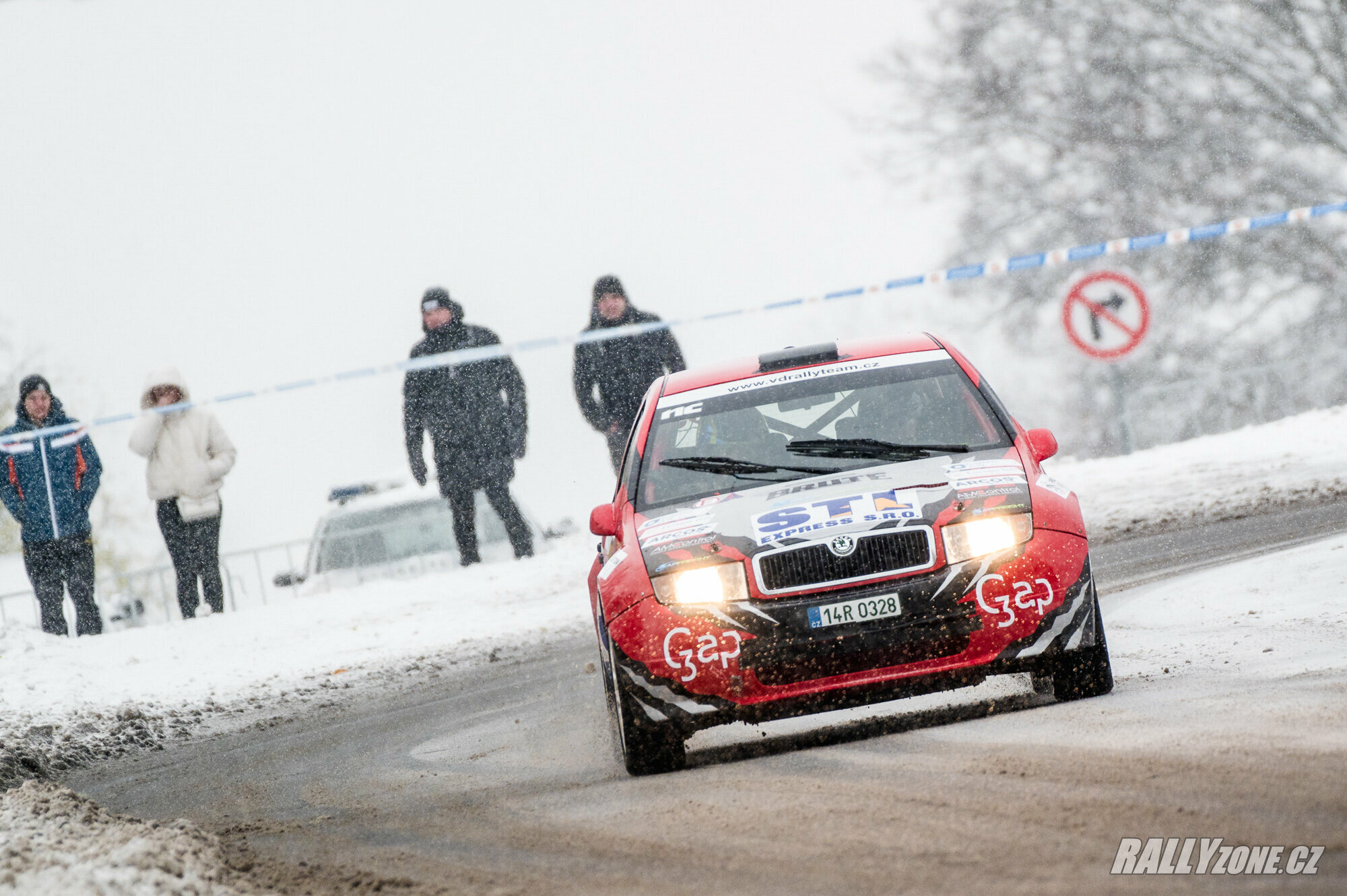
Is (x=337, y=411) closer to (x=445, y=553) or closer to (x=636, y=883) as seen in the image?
(x=445, y=553)

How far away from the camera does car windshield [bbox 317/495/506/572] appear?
16.2 metres

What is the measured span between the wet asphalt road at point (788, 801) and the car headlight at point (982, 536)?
1.98ft

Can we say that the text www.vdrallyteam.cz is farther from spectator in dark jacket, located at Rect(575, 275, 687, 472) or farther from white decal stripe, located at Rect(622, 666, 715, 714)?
spectator in dark jacket, located at Rect(575, 275, 687, 472)

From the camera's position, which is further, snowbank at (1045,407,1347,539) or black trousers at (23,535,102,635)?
black trousers at (23,535,102,635)

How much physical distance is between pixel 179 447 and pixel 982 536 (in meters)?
10.4

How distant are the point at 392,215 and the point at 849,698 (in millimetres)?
54262

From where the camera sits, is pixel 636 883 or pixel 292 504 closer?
pixel 636 883

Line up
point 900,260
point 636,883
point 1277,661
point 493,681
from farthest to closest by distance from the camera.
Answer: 1. point 900,260
2. point 493,681
3. point 1277,661
4. point 636,883

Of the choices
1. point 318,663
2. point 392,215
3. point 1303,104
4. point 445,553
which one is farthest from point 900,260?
point 318,663

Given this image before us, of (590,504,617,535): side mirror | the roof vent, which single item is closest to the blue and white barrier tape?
the roof vent

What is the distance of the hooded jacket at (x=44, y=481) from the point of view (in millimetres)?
14328

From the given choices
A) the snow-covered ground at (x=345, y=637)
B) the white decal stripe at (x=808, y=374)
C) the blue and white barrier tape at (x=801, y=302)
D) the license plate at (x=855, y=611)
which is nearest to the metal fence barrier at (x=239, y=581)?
the blue and white barrier tape at (x=801, y=302)

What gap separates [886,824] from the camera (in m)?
4.41

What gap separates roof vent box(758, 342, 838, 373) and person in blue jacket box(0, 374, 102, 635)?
8.92m
